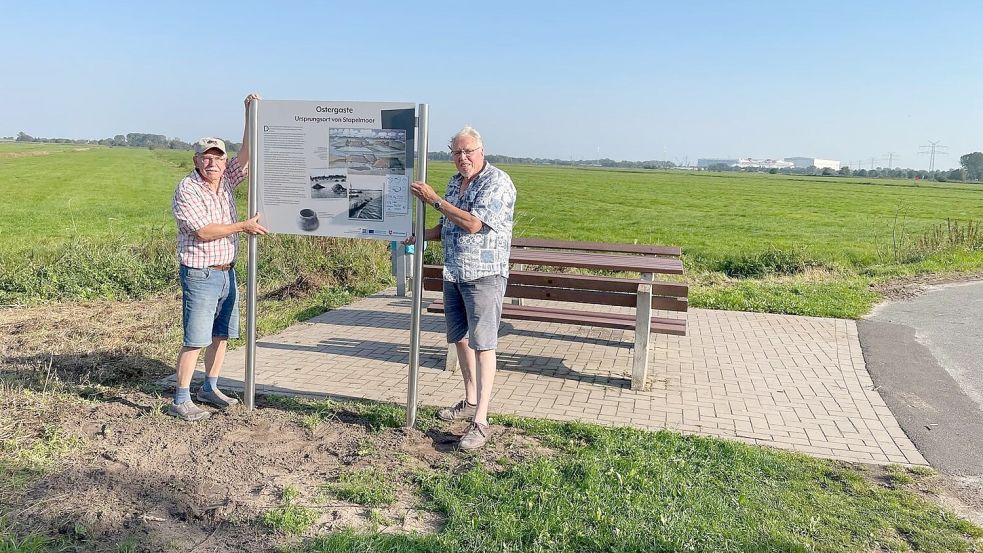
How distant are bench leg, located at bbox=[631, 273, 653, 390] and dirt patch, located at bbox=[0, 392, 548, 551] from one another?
1.45 m

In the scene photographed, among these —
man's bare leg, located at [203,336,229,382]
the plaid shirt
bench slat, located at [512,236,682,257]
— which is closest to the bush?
bench slat, located at [512,236,682,257]

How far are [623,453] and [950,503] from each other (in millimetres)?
1632

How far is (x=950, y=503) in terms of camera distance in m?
3.72

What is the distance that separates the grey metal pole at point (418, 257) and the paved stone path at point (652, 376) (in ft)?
1.95

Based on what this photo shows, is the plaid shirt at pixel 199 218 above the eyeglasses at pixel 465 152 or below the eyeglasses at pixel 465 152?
below

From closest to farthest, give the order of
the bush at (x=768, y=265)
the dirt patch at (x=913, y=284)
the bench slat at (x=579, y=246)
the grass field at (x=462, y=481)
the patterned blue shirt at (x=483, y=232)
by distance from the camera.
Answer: the grass field at (x=462, y=481)
the patterned blue shirt at (x=483, y=232)
the bench slat at (x=579, y=246)
the dirt patch at (x=913, y=284)
the bush at (x=768, y=265)

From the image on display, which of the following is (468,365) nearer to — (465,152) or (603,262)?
(465,152)

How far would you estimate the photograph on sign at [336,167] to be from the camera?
4.39m

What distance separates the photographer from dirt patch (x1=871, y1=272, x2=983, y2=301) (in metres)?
10.1

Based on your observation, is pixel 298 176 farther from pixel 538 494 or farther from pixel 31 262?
pixel 31 262

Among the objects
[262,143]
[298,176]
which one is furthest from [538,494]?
[262,143]

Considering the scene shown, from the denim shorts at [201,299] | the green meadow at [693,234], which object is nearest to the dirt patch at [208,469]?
the denim shorts at [201,299]

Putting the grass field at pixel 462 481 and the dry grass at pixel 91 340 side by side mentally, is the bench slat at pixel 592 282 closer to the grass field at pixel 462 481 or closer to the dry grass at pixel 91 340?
the grass field at pixel 462 481

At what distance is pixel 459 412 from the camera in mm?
4691
